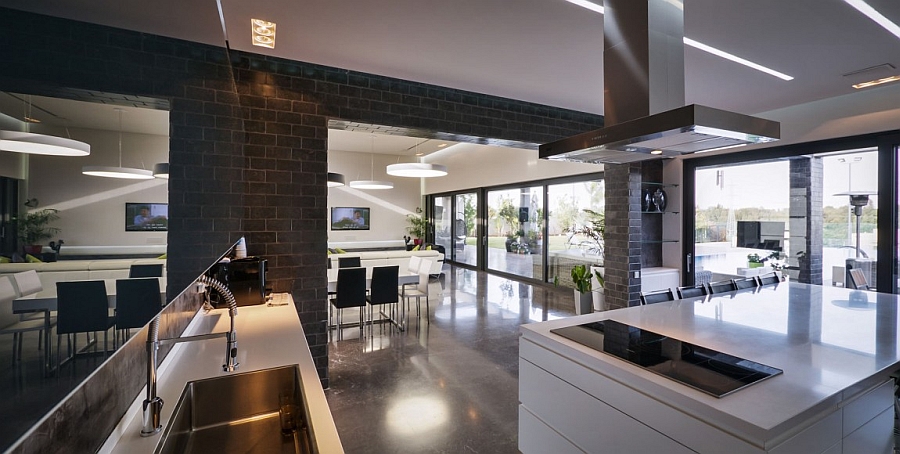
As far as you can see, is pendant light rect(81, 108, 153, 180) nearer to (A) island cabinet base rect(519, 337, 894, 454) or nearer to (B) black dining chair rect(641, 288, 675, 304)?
(A) island cabinet base rect(519, 337, 894, 454)

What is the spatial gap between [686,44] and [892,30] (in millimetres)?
1167

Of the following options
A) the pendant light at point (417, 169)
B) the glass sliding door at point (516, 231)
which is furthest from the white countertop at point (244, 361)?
the glass sliding door at point (516, 231)

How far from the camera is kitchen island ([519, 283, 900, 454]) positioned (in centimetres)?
119

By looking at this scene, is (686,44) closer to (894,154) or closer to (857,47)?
(857,47)

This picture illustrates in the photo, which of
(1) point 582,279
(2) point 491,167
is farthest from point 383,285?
(2) point 491,167

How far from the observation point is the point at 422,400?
2.93 meters

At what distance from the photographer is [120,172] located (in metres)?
0.59

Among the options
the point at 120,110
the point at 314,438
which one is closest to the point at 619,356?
the point at 314,438

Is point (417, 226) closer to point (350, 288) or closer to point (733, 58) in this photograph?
point (350, 288)

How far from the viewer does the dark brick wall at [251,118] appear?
479 mm

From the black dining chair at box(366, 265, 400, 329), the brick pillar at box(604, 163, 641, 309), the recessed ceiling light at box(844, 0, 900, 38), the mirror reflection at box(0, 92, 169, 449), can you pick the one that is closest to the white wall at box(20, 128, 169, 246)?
the mirror reflection at box(0, 92, 169, 449)

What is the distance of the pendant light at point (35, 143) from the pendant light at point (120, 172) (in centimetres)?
6

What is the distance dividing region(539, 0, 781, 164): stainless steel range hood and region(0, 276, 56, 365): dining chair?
195 centimetres

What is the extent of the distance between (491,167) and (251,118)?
20.0 feet
